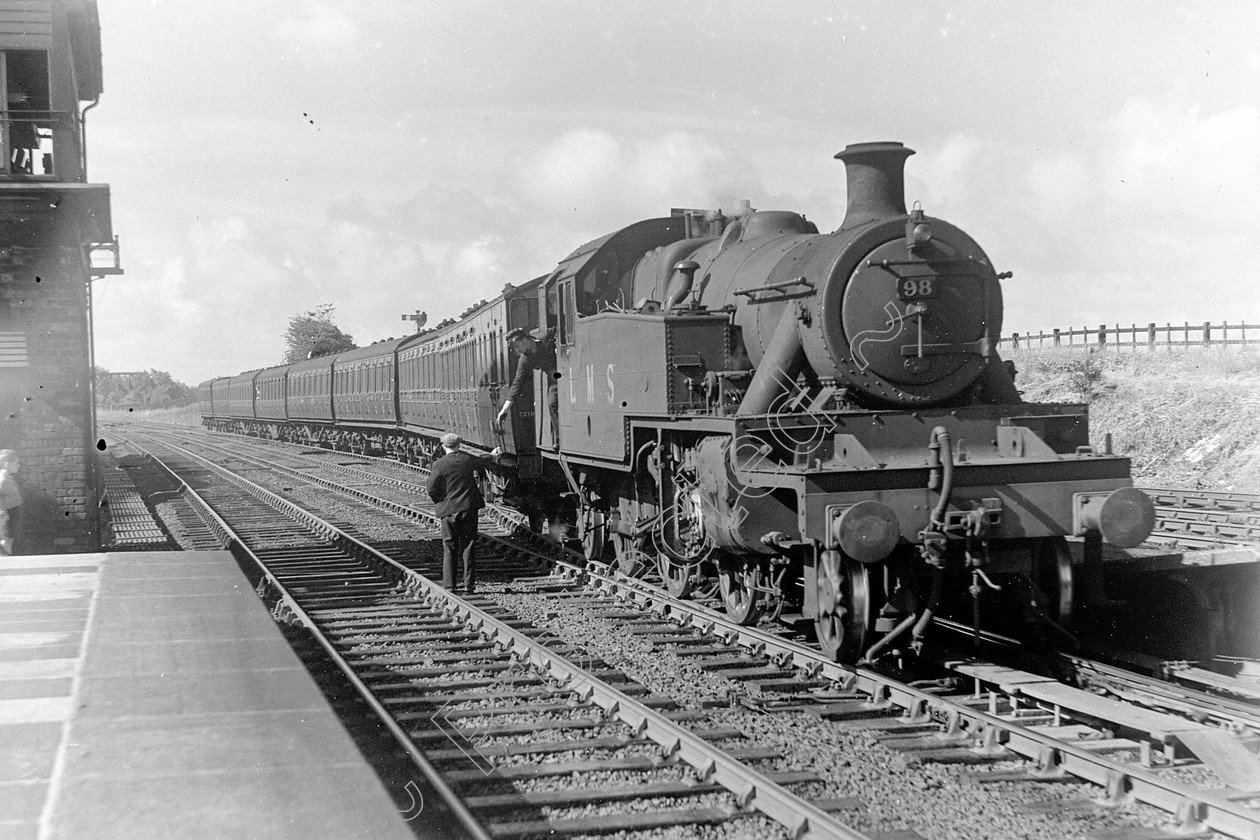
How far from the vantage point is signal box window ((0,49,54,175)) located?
1124 cm

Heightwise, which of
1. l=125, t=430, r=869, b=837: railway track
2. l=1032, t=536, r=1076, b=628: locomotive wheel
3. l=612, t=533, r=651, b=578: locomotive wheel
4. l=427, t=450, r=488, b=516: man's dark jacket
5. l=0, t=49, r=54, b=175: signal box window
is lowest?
l=125, t=430, r=869, b=837: railway track

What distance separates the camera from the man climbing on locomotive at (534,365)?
38.0 feet

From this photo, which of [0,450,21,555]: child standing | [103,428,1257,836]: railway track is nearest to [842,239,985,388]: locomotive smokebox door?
[103,428,1257,836]: railway track

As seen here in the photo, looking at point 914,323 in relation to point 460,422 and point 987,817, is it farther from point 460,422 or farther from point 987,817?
point 460,422

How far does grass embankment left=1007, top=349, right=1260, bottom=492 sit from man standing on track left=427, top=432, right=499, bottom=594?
1035 centimetres

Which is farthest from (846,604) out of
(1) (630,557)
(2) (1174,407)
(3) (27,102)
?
(2) (1174,407)

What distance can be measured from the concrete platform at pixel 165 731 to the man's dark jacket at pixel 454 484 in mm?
4294

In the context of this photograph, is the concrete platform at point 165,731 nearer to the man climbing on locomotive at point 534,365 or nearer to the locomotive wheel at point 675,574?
the locomotive wheel at point 675,574

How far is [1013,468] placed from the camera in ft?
22.1

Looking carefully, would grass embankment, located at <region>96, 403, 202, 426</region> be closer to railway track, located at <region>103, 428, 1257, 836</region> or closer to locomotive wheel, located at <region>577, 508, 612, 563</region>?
locomotive wheel, located at <region>577, 508, 612, 563</region>

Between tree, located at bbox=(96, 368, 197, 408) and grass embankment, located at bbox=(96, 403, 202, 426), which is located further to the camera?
tree, located at bbox=(96, 368, 197, 408)

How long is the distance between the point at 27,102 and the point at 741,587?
10.2 meters

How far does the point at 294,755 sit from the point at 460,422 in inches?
563

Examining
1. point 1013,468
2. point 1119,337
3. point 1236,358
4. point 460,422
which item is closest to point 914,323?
point 1013,468
